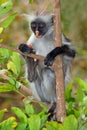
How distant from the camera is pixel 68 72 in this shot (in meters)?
4.82

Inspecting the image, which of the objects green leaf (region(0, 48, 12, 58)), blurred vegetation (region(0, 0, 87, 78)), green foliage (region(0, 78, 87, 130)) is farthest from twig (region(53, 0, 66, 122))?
blurred vegetation (region(0, 0, 87, 78))

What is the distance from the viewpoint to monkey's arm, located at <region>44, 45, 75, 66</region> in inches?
146

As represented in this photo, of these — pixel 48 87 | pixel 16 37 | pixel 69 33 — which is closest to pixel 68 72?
pixel 48 87

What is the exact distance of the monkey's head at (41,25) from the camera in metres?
4.65

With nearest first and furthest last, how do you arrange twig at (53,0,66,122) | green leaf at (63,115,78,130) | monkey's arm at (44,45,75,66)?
green leaf at (63,115,78,130) < twig at (53,0,66,122) < monkey's arm at (44,45,75,66)

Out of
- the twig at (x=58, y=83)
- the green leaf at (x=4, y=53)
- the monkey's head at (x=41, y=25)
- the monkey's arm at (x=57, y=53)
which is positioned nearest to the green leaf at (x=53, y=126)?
the twig at (x=58, y=83)

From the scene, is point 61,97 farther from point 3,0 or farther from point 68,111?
point 3,0

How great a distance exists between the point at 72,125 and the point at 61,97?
15.1 inches

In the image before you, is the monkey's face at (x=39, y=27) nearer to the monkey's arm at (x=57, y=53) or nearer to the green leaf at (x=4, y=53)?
the monkey's arm at (x=57, y=53)

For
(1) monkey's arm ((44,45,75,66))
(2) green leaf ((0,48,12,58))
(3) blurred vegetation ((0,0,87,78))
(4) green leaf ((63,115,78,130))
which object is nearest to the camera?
(4) green leaf ((63,115,78,130))

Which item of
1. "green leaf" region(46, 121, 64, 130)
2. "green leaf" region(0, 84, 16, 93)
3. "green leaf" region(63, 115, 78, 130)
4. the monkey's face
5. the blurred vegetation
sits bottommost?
the blurred vegetation

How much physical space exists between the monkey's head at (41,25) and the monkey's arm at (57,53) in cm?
47

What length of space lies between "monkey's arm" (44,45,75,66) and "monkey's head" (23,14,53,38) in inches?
18.3

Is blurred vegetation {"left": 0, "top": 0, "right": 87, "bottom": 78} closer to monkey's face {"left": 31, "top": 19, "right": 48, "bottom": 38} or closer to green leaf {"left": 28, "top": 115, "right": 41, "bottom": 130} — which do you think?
monkey's face {"left": 31, "top": 19, "right": 48, "bottom": 38}
